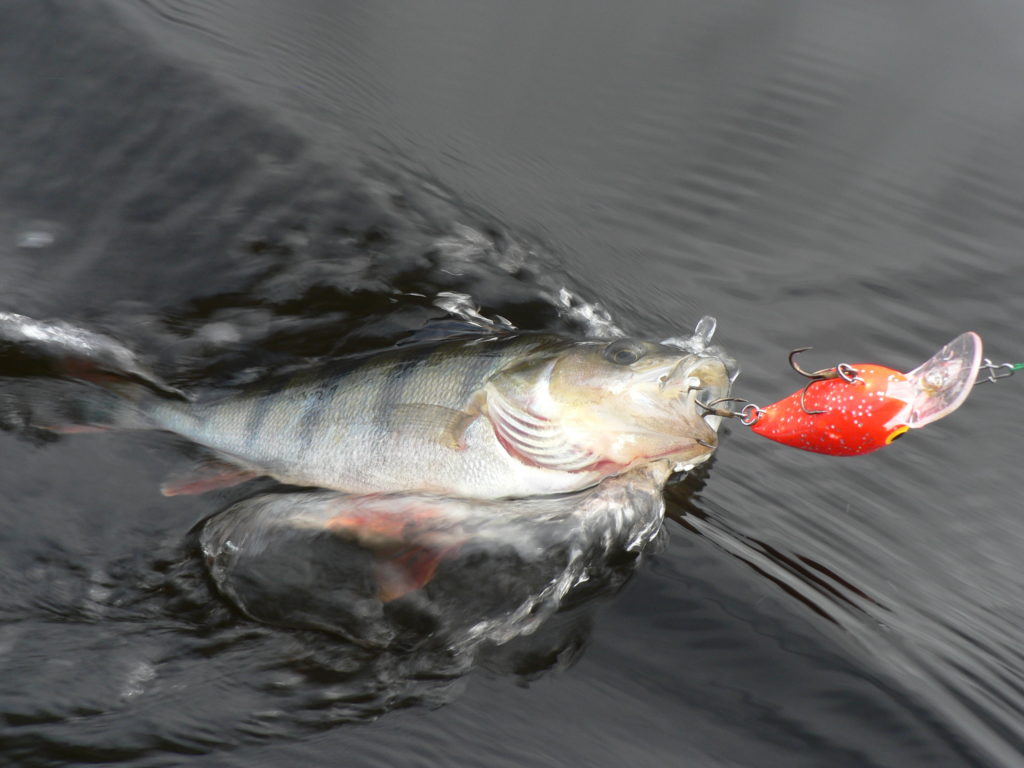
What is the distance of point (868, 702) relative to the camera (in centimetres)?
247

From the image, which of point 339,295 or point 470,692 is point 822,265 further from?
point 470,692

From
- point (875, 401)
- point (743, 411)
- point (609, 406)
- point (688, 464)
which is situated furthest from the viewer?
point (688, 464)

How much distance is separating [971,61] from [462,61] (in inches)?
145

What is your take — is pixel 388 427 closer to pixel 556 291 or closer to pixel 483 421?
pixel 483 421

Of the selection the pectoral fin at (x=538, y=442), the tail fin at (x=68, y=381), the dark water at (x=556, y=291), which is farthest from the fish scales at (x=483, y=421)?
the tail fin at (x=68, y=381)

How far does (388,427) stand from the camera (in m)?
3.02

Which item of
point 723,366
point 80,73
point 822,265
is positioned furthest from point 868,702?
point 80,73

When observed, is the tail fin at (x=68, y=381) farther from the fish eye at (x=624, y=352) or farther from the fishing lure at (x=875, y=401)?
the fishing lure at (x=875, y=401)

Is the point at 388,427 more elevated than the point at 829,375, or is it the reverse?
the point at 829,375

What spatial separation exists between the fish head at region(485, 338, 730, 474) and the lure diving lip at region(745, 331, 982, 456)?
36cm

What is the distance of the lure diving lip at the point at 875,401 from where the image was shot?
7.45 ft

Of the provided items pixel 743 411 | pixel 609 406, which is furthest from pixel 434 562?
pixel 743 411

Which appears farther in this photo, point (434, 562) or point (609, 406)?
point (609, 406)

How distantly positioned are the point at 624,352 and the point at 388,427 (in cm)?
78
